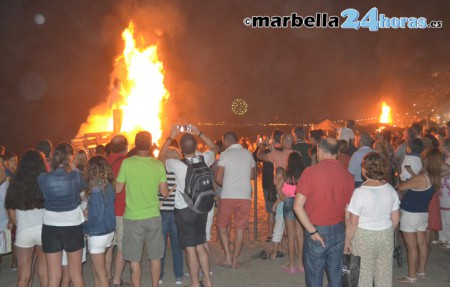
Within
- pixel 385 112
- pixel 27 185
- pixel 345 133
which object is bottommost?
pixel 27 185

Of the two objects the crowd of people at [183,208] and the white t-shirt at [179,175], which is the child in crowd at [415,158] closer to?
the crowd of people at [183,208]

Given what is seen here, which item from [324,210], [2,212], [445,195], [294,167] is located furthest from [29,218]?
[445,195]

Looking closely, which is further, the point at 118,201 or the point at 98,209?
the point at 118,201

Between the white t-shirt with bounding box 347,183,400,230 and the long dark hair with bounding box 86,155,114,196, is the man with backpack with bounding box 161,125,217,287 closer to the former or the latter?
the long dark hair with bounding box 86,155,114,196

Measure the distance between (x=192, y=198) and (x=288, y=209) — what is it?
2.03 m

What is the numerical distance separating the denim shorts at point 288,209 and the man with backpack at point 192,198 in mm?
1668

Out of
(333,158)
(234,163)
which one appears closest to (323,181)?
(333,158)

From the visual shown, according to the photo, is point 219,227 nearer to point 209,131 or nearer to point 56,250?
point 56,250

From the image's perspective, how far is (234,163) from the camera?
7.44m

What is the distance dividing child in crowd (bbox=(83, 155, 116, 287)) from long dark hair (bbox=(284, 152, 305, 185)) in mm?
2963

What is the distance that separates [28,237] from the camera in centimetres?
531

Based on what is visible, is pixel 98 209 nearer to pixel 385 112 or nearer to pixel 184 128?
pixel 184 128

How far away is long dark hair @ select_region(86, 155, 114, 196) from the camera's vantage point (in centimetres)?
529

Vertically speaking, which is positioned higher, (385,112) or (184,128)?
(385,112)
